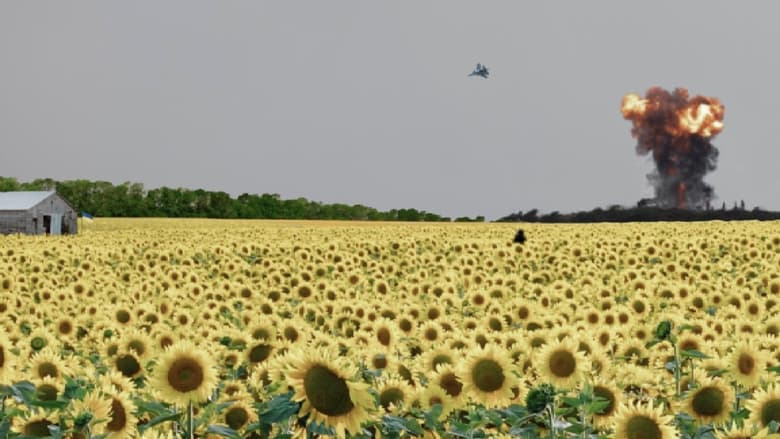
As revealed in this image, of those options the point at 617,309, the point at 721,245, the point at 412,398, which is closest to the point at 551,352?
the point at 412,398

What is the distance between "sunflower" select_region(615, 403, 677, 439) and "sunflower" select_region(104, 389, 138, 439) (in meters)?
2.64

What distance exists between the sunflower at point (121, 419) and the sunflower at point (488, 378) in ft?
6.38

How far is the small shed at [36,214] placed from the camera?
207ft

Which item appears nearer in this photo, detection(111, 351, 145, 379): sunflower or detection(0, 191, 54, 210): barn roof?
detection(111, 351, 145, 379): sunflower

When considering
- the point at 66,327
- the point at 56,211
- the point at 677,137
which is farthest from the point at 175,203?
the point at 66,327

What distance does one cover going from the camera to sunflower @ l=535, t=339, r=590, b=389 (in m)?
5.68

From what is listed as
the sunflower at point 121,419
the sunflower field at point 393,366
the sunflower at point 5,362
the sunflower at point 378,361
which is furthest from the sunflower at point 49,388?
the sunflower at point 378,361

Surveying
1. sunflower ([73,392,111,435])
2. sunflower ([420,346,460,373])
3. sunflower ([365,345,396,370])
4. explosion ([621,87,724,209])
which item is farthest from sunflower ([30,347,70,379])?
explosion ([621,87,724,209])

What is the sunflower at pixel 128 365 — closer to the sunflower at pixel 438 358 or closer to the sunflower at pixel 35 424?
the sunflower at pixel 35 424

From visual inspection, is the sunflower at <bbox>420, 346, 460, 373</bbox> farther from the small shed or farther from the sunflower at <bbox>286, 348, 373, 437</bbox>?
the small shed

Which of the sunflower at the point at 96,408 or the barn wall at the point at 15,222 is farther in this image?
the barn wall at the point at 15,222

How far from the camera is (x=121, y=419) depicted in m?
4.60

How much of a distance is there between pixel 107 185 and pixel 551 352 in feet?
415

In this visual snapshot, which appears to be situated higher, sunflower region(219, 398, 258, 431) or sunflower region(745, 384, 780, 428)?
sunflower region(745, 384, 780, 428)
